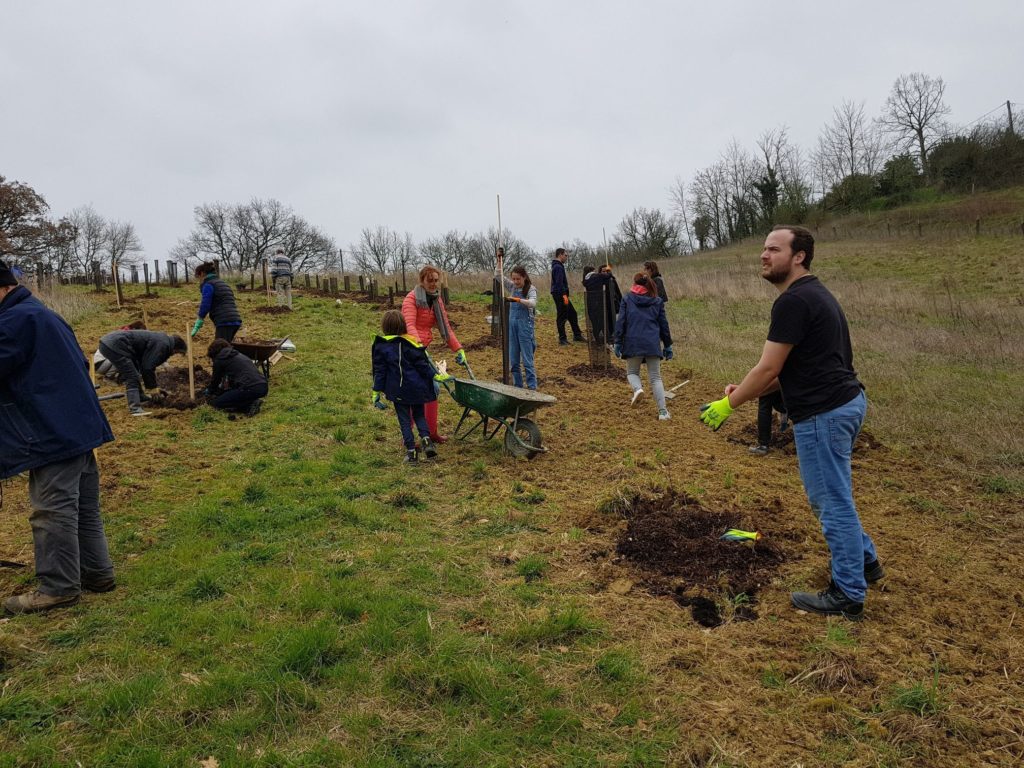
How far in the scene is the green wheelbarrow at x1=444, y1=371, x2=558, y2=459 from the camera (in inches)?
241

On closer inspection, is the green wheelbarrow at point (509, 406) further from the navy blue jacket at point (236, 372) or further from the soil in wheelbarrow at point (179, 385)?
the soil in wheelbarrow at point (179, 385)

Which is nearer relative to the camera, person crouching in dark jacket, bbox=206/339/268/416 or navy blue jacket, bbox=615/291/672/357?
Answer: navy blue jacket, bbox=615/291/672/357

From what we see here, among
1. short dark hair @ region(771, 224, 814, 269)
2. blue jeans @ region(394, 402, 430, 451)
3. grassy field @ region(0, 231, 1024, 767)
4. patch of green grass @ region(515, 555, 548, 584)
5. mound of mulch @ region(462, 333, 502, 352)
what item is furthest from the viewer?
mound of mulch @ region(462, 333, 502, 352)

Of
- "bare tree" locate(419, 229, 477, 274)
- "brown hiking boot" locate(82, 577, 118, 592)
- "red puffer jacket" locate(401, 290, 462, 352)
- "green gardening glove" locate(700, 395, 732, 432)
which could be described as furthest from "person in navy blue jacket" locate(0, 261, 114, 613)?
"bare tree" locate(419, 229, 477, 274)

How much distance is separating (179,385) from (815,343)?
918cm

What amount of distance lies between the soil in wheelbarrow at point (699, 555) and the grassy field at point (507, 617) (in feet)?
0.16

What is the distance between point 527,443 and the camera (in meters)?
6.69

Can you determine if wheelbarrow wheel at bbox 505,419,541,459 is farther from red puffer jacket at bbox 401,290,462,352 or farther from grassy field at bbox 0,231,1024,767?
red puffer jacket at bbox 401,290,462,352

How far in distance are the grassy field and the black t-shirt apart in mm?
1230

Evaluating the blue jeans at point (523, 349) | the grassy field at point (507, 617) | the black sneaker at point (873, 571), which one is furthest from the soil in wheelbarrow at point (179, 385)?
the black sneaker at point (873, 571)

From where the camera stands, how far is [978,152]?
38.4 meters

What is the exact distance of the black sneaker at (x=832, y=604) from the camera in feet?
11.0

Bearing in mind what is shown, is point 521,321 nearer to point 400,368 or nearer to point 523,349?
point 523,349

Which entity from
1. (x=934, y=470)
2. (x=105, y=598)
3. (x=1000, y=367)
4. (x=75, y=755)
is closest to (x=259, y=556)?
(x=105, y=598)
